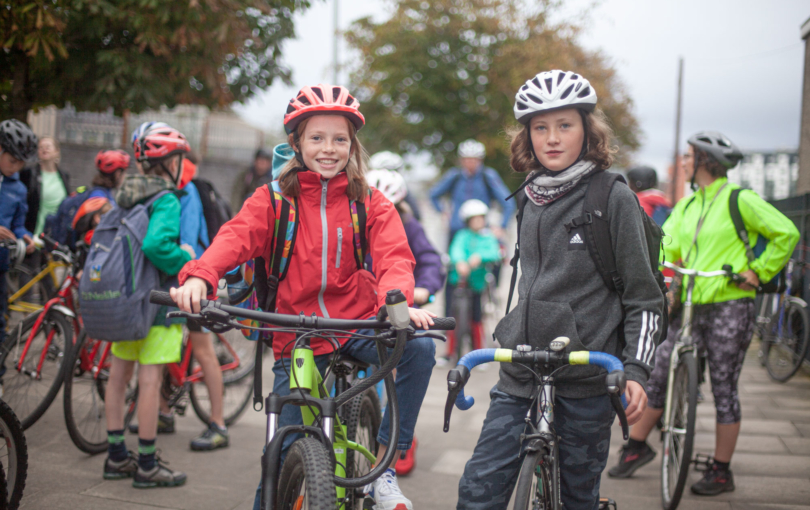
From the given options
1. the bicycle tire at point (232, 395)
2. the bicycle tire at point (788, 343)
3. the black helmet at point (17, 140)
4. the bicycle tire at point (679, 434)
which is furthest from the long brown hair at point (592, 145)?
the bicycle tire at point (788, 343)

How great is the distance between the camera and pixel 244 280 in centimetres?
281

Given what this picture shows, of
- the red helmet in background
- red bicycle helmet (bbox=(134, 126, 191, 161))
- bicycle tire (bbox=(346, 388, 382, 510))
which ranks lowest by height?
bicycle tire (bbox=(346, 388, 382, 510))

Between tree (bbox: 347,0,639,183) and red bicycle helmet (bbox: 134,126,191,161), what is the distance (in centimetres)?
2185

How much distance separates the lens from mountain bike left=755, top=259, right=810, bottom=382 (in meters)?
7.11

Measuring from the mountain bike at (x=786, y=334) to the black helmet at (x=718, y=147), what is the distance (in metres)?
3.39

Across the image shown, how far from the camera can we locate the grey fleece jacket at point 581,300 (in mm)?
2345

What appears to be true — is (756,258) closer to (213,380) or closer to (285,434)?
(285,434)

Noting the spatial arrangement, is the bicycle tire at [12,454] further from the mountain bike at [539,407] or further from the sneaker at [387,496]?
the mountain bike at [539,407]

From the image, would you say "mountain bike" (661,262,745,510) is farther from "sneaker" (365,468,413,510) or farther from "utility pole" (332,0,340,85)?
"utility pole" (332,0,340,85)

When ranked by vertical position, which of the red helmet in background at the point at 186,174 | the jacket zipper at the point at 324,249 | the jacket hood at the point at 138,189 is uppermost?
the red helmet in background at the point at 186,174

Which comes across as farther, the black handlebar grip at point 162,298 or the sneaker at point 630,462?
the sneaker at point 630,462

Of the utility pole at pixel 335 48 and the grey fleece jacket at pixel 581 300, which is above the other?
the utility pole at pixel 335 48

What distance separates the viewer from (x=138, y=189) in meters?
3.85

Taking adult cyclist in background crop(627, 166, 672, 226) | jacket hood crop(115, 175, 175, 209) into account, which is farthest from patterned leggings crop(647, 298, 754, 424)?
jacket hood crop(115, 175, 175, 209)
